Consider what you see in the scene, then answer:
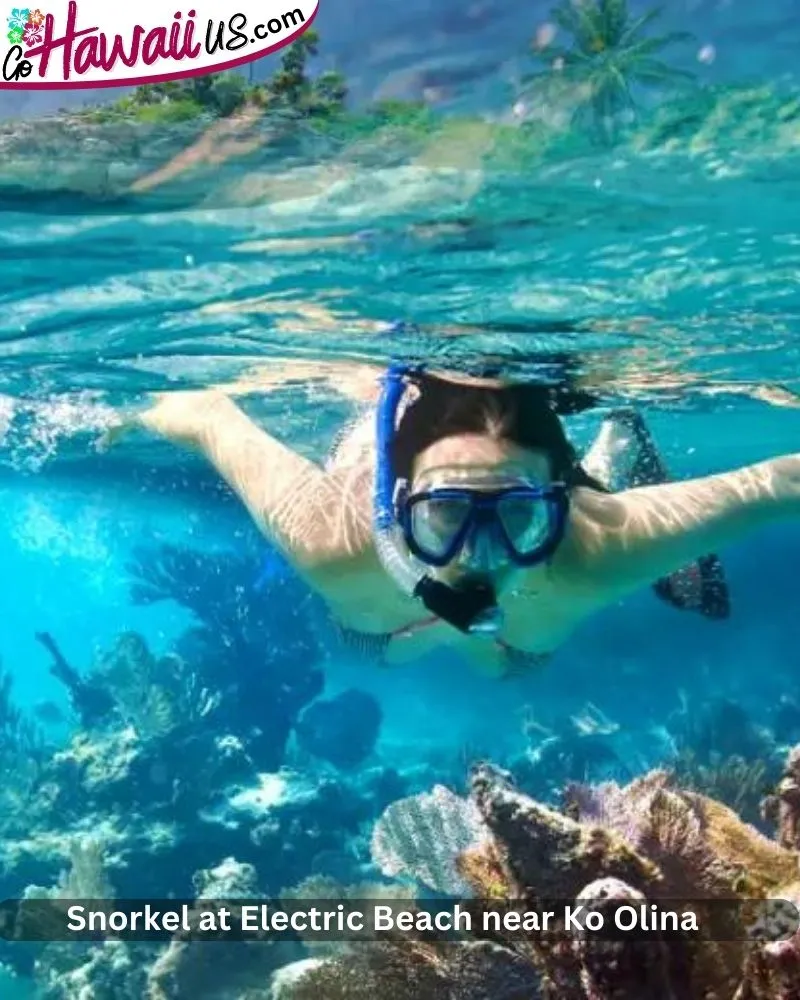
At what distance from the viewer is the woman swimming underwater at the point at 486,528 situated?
5.89m

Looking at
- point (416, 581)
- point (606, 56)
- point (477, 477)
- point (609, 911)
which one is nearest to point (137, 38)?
point (606, 56)

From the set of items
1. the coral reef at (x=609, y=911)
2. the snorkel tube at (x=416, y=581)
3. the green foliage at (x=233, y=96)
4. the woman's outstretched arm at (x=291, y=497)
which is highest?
the green foliage at (x=233, y=96)

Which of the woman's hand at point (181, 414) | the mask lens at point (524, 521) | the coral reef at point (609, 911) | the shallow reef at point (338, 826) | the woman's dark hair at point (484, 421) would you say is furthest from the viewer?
the woman's hand at point (181, 414)

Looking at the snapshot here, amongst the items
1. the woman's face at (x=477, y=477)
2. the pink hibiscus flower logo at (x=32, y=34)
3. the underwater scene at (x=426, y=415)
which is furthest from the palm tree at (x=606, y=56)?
the pink hibiscus flower logo at (x=32, y=34)

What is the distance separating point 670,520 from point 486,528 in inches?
69.0

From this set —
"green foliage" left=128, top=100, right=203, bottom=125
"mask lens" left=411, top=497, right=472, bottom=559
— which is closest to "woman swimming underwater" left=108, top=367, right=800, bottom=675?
"mask lens" left=411, top=497, right=472, bottom=559

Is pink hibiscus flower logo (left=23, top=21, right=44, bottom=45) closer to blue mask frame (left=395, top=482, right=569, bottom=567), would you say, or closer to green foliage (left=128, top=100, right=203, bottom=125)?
green foliage (left=128, top=100, right=203, bottom=125)

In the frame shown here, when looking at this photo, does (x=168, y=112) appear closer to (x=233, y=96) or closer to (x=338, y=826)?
(x=233, y=96)

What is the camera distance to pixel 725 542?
288 inches

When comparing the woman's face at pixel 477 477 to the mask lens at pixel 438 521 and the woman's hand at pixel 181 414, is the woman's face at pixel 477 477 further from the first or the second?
the woman's hand at pixel 181 414

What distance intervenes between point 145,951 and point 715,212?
35.8ft

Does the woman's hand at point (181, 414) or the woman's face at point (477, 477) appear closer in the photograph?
the woman's face at point (477, 477)

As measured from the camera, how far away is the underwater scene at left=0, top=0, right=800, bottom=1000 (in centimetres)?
464

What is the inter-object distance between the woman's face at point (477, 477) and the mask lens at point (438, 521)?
0.8 inches
